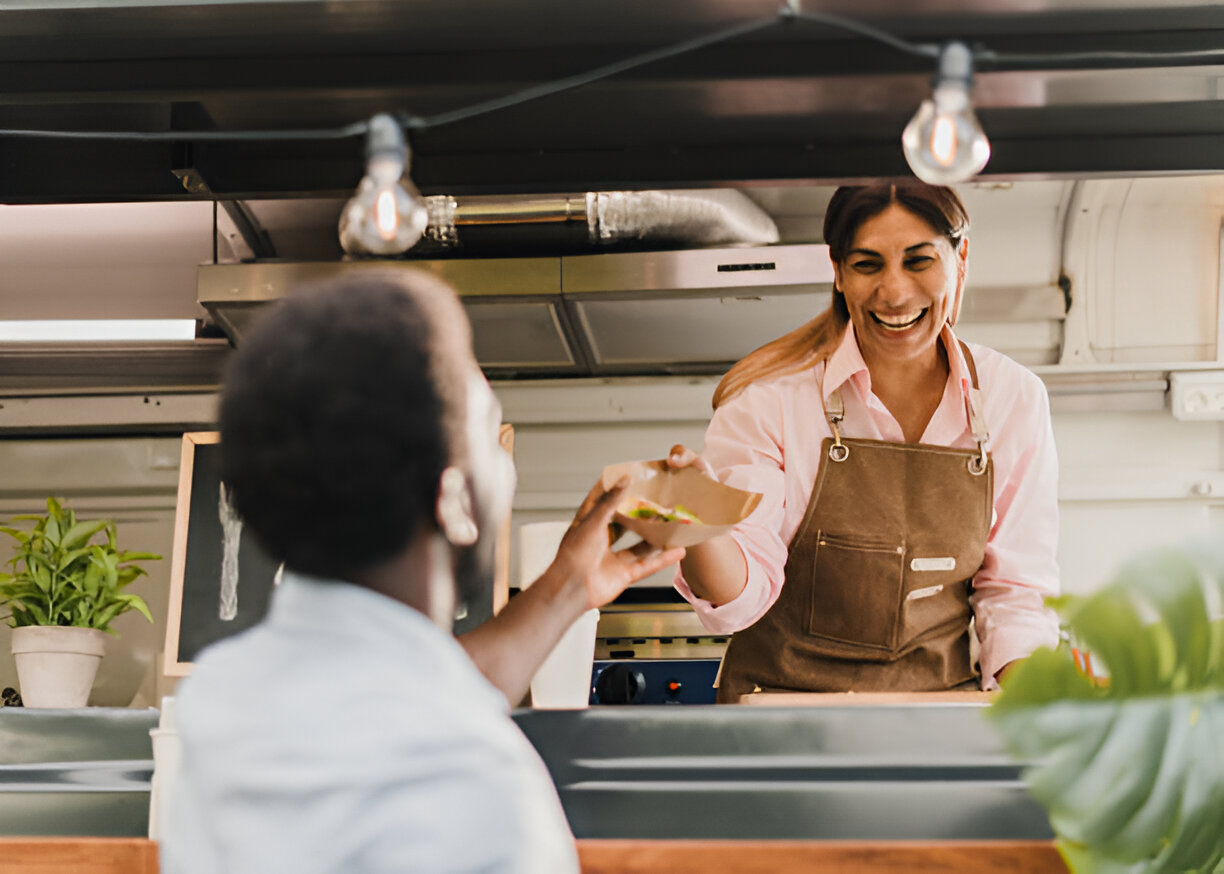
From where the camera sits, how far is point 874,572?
2.18m

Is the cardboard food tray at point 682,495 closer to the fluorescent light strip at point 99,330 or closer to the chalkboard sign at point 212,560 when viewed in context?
the chalkboard sign at point 212,560

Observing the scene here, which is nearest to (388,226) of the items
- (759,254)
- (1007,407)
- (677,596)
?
(1007,407)

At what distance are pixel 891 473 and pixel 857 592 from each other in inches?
8.2

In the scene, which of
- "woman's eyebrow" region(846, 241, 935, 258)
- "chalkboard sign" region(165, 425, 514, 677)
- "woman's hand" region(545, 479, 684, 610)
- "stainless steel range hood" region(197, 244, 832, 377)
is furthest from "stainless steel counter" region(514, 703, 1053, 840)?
"stainless steel range hood" region(197, 244, 832, 377)

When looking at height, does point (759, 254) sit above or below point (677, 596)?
above

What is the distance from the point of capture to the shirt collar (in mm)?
2178

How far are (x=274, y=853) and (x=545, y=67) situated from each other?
1.48 m

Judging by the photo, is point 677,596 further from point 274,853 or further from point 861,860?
point 274,853

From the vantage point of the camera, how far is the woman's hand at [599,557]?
1498mm

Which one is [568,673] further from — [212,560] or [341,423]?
[212,560]

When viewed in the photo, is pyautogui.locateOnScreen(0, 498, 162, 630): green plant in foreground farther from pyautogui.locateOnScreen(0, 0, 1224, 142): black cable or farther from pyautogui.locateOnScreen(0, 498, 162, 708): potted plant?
pyautogui.locateOnScreen(0, 0, 1224, 142): black cable

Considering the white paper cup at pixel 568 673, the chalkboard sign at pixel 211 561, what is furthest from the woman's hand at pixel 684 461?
the chalkboard sign at pixel 211 561

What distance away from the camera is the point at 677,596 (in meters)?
3.79

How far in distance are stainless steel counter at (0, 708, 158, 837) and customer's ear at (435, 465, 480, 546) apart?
0.97 metres
